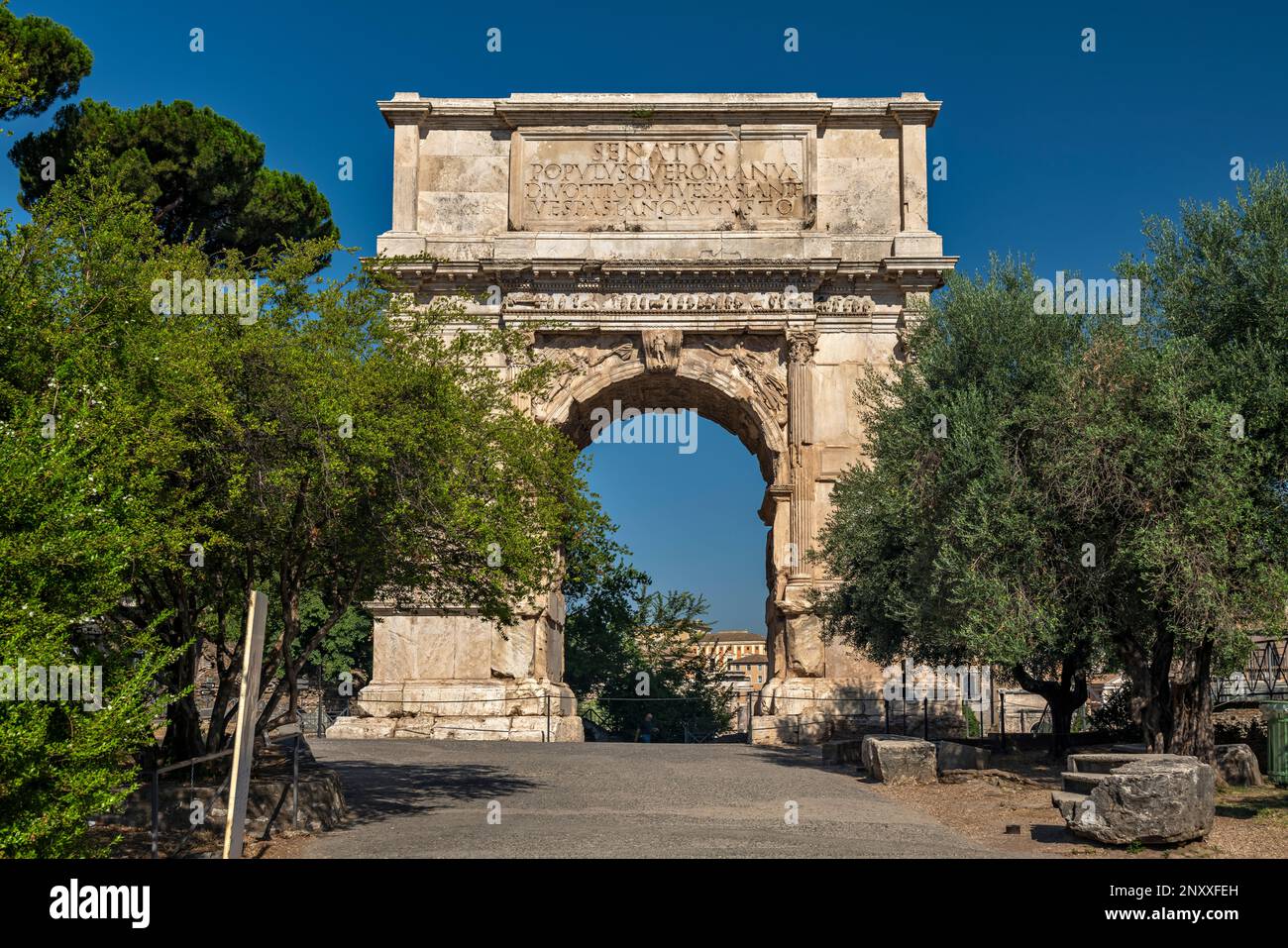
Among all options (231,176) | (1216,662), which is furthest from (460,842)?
(231,176)

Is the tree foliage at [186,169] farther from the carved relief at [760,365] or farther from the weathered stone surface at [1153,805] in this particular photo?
the weathered stone surface at [1153,805]

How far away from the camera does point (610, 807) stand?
1545 cm

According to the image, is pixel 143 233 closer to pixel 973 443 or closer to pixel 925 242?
pixel 973 443

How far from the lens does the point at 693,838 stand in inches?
504

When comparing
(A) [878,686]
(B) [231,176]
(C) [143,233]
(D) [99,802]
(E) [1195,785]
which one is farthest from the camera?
(B) [231,176]

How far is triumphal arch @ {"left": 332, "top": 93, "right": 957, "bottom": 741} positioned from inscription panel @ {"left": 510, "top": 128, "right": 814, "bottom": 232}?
41mm

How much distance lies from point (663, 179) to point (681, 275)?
2.21 metres

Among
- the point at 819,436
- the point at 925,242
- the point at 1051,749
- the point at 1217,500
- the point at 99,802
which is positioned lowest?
the point at 1051,749

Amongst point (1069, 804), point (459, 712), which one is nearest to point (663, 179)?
point (459, 712)

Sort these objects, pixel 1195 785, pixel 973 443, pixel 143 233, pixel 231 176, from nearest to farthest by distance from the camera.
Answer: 1. pixel 1195 785
2. pixel 143 233
3. pixel 973 443
4. pixel 231 176

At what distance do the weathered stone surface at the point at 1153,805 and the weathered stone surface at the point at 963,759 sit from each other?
6920mm

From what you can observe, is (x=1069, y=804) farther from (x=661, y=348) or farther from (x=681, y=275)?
(x=681, y=275)

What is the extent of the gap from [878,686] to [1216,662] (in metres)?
8.88

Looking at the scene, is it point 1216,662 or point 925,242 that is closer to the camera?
point 1216,662
